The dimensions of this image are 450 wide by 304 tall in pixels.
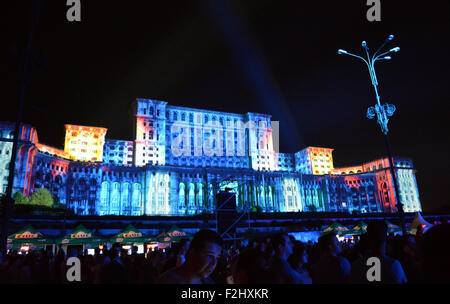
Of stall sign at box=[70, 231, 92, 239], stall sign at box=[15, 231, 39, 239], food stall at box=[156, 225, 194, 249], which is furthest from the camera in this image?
food stall at box=[156, 225, 194, 249]

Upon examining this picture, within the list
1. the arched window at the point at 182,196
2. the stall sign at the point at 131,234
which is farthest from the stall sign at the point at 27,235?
the arched window at the point at 182,196

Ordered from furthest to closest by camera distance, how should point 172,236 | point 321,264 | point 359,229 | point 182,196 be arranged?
point 182,196 < point 359,229 < point 172,236 < point 321,264

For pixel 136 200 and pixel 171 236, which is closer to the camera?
pixel 171 236

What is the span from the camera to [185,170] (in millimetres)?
86438

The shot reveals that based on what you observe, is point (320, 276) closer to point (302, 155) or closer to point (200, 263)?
point (200, 263)

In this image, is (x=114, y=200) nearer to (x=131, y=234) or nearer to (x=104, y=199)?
(x=104, y=199)

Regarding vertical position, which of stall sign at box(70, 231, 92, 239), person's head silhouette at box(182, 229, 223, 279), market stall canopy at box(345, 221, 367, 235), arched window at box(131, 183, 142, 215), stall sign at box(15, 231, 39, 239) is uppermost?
arched window at box(131, 183, 142, 215)

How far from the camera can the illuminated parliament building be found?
77938 millimetres

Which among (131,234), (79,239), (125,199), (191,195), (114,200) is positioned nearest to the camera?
(79,239)

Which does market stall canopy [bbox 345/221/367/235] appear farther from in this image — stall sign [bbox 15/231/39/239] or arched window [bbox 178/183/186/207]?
arched window [bbox 178/183/186/207]

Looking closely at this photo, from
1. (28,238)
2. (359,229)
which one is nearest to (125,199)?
(28,238)

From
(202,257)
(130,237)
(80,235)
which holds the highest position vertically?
(202,257)

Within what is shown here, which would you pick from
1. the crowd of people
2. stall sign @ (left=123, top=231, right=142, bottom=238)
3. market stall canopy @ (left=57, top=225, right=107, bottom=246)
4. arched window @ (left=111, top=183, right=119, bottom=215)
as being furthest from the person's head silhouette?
arched window @ (left=111, top=183, right=119, bottom=215)
